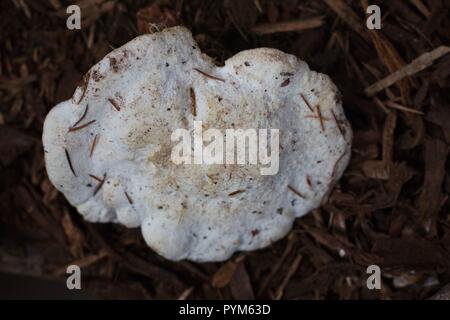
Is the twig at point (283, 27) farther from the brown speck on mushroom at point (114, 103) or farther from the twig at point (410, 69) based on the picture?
the brown speck on mushroom at point (114, 103)

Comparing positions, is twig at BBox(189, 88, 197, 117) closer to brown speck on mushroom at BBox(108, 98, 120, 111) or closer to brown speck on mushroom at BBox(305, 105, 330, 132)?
brown speck on mushroom at BBox(108, 98, 120, 111)

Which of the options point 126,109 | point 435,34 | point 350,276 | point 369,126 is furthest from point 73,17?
point 350,276

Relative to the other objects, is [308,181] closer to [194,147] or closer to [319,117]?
[319,117]

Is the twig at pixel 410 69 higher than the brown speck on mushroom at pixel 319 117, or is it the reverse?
the twig at pixel 410 69

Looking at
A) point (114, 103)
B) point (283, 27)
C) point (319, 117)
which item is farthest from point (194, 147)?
point (283, 27)

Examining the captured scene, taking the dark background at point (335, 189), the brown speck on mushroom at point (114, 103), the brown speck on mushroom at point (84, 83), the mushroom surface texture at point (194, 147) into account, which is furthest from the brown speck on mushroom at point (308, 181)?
the brown speck on mushroom at point (84, 83)

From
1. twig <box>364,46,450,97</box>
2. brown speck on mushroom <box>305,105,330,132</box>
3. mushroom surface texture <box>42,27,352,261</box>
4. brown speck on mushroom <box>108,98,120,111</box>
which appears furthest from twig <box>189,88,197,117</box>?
twig <box>364,46,450,97</box>
